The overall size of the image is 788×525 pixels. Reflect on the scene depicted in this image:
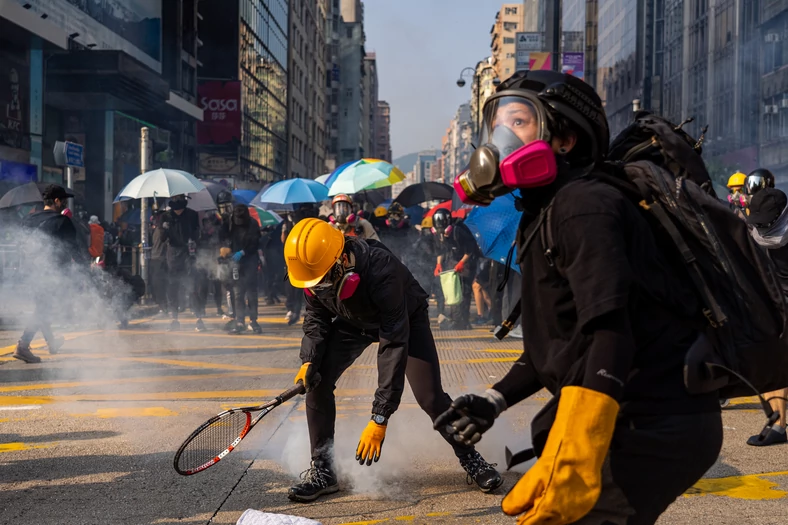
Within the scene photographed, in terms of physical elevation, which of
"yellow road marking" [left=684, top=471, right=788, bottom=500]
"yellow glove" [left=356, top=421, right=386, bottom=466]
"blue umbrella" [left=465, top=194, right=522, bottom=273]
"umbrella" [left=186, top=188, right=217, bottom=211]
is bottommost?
"yellow road marking" [left=684, top=471, right=788, bottom=500]

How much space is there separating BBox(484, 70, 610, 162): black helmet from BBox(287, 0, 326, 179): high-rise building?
59.4 meters

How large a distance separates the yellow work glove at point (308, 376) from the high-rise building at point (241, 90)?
112 feet

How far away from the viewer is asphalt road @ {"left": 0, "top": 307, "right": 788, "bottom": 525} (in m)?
4.48

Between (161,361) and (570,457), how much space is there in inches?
337

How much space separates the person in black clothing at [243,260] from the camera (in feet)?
41.6

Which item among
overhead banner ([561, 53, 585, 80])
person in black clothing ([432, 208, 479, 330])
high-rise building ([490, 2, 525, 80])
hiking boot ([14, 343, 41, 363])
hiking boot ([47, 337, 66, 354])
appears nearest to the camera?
hiking boot ([14, 343, 41, 363])

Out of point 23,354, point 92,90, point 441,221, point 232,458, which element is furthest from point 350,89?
point 232,458

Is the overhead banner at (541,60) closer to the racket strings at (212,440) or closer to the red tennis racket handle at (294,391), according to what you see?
the red tennis racket handle at (294,391)

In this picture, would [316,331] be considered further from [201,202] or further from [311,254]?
[201,202]

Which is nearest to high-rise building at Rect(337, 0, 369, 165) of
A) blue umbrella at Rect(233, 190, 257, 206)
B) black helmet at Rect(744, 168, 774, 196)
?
blue umbrella at Rect(233, 190, 257, 206)

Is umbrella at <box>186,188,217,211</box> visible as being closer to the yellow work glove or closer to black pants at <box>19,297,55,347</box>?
black pants at <box>19,297,55,347</box>

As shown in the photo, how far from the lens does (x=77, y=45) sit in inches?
859

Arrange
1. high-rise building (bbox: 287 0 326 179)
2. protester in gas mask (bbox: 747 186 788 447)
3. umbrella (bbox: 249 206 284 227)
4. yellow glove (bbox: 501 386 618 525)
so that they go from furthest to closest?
high-rise building (bbox: 287 0 326 179), umbrella (bbox: 249 206 284 227), protester in gas mask (bbox: 747 186 788 447), yellow glove (bbox: 501 386 618 525)

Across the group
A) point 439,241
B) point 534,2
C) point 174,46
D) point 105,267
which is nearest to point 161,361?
point 105,267
